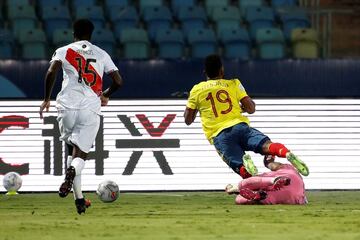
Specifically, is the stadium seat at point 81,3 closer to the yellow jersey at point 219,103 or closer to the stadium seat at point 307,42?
the stadium seat at point 307,42

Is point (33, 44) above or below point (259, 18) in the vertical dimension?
below

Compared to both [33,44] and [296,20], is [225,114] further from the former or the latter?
[296,20]

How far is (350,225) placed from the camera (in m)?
10.4

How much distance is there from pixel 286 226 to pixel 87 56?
10.7ft

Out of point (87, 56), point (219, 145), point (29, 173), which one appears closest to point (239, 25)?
point (29, 173)

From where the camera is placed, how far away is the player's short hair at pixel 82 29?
483 inches

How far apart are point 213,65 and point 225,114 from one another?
61 centimetres

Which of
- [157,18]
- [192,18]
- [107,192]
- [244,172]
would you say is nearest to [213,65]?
[244,172]

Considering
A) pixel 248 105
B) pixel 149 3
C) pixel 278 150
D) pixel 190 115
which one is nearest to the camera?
pixel 278 150

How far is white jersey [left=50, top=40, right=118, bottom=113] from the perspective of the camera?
1231 centimetres

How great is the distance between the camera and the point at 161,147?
693 inches

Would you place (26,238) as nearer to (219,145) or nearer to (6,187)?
(219,145)

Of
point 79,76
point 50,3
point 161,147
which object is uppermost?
point 79,76

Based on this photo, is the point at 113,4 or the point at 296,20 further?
the point at 113,4
